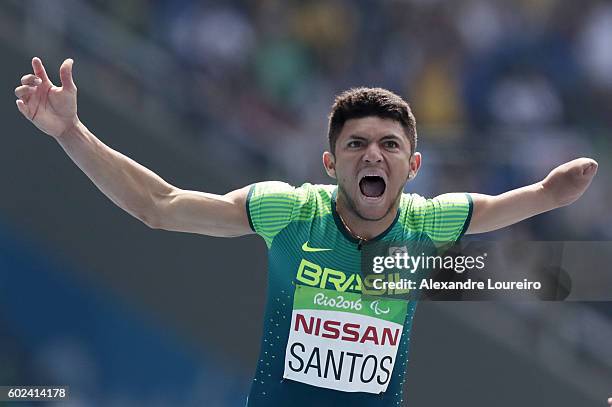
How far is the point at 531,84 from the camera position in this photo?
8008mm

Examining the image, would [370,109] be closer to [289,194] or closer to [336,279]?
[289,194]

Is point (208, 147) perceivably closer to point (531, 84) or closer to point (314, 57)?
point (314, 57)

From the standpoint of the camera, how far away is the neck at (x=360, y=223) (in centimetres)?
369

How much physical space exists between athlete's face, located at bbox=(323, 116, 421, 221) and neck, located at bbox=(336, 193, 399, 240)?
1.5 inches

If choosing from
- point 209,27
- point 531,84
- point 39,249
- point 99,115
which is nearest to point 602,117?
point 531,84

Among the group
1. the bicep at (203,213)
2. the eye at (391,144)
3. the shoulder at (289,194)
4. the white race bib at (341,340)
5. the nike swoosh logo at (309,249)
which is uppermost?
the eye at (391,144)

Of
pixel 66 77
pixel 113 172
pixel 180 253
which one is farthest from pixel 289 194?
pixel 180 253

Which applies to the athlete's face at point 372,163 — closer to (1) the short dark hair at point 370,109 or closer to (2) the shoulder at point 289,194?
(1) the short dark hair at point 370,109

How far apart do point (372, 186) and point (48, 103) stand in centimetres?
117

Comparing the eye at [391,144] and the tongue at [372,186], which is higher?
the eye at [391,144]

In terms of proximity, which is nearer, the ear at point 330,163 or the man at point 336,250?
the man at point 336,250

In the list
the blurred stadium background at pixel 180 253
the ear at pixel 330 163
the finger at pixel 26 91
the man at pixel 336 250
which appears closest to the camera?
the finger at pixel 26 91

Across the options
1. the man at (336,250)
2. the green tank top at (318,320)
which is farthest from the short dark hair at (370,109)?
the green tank top at (318,320)

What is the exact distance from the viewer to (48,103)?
11.0ft
